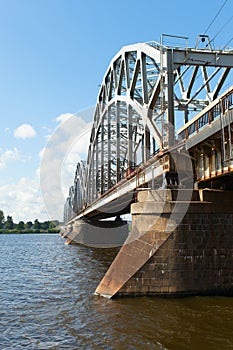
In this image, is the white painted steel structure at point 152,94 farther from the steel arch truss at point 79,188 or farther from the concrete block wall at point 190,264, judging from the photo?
the steel arch truss at point 79,188

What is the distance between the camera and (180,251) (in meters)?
15.7

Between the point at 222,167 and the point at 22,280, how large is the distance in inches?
636

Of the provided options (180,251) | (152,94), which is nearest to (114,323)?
(180,251)

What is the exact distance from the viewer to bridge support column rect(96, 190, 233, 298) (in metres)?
15.5

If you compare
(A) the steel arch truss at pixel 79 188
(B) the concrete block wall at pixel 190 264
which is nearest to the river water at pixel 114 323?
(B) the concrete block wall at pixel 190 264

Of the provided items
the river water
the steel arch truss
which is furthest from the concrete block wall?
the steel arch truss

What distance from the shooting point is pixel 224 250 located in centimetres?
1600

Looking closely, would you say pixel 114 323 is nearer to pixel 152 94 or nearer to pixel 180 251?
pixel 180 251

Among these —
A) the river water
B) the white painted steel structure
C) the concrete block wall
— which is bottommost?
the river water

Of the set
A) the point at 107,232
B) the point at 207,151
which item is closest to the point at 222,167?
the point at 207,151

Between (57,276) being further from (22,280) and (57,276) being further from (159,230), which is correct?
(159,230)

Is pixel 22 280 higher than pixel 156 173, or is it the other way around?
pixel 156 173

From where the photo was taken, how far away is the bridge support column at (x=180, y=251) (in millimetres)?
15492

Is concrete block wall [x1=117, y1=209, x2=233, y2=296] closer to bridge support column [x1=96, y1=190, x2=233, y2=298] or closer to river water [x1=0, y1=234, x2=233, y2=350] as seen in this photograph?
bridge support column [x1=96, y1=190, x2=233, y2=298]
